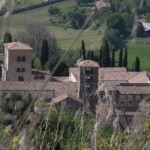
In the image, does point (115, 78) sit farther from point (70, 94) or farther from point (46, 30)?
point (46, 30)

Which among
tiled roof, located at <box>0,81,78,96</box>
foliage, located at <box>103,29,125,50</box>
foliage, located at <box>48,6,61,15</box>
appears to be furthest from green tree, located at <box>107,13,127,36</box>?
foliage, located at <box>48,6,61,15</box>

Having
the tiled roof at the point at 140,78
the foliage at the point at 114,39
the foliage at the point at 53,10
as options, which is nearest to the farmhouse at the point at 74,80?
the tiled roof at the point at 140,78

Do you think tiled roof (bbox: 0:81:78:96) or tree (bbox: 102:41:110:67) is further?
tree (bbox: 102:41:110:67)

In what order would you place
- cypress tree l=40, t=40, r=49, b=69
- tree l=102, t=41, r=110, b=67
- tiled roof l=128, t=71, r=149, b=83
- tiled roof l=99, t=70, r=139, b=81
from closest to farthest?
tiled roof l=128, t=71, r=149, b=83
tiled roof l=99, t=70, r=139, b=81
tree l=102, t=41, r=110, b=67
cypress tree l=40, t=40, r=49, b=69

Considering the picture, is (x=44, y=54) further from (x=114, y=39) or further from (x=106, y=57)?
(x=114, y=39)

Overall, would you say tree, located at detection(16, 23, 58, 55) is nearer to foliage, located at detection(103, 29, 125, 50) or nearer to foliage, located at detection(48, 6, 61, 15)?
foliage, located at detection(48, 6, 61, 15)

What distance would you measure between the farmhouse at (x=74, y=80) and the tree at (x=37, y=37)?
26.1ft

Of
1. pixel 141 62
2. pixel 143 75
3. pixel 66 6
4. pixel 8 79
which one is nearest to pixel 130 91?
pixel 143 75

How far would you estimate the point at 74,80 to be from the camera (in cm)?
3450

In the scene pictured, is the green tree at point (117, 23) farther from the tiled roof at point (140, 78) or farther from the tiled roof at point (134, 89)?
the tiled roof at point (134, 89)

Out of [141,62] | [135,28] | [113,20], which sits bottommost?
[141,62]

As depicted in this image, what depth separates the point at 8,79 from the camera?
35969 millimetres

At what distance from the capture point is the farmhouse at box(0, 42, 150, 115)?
30.2 metres

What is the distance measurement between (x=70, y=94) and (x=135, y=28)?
28.3 m
